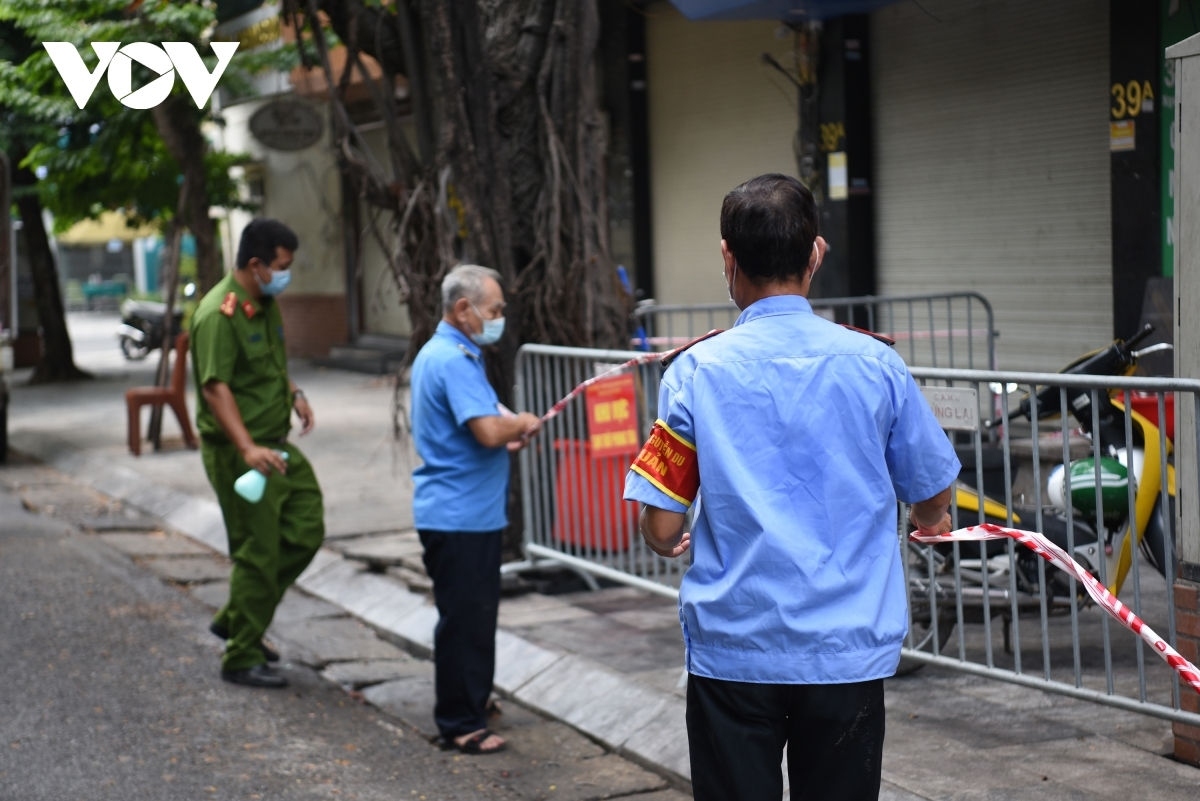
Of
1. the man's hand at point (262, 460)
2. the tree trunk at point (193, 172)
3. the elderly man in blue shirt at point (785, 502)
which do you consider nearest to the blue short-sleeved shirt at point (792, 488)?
the elderly man in blue shirt at point (785, 502)

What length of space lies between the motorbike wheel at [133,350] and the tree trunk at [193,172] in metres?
13.2

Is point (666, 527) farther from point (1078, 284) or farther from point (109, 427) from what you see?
point (109, 427)

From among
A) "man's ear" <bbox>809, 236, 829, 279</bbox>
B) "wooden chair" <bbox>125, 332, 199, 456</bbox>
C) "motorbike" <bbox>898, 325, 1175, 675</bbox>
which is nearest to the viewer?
"man's ear" <bbox>809, 236, 829, 279</bbox>

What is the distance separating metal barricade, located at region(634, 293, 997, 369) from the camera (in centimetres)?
1002

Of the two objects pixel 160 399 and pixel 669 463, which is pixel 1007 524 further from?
pixel 160 399

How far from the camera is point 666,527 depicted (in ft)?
10.4

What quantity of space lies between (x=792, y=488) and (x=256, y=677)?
4.25 meters

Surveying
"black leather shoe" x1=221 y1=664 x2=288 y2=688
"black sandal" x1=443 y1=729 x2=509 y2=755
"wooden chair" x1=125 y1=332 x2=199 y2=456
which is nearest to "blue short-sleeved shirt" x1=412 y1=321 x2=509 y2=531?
"black sandal" x1=443 y1=729 x2=509 y2=755

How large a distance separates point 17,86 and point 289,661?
957cm

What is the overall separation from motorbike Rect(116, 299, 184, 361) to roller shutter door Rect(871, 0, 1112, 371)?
1717 cm

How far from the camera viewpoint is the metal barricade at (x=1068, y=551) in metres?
5.02

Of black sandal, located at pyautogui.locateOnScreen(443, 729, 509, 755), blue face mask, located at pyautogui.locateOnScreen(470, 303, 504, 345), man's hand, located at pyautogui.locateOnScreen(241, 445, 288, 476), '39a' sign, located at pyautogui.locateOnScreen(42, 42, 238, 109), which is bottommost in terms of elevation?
black sandal, located at pyautogui.locateOnScreen(443, 729, 509, 755)

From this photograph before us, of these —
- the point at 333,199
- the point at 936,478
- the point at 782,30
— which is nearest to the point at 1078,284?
the point at 782,30

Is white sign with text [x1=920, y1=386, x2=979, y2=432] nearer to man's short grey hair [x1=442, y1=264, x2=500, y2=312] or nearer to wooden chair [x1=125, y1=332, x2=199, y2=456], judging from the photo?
man's short grey hair [x1=442, y1=264, x2=500, y2=312]
